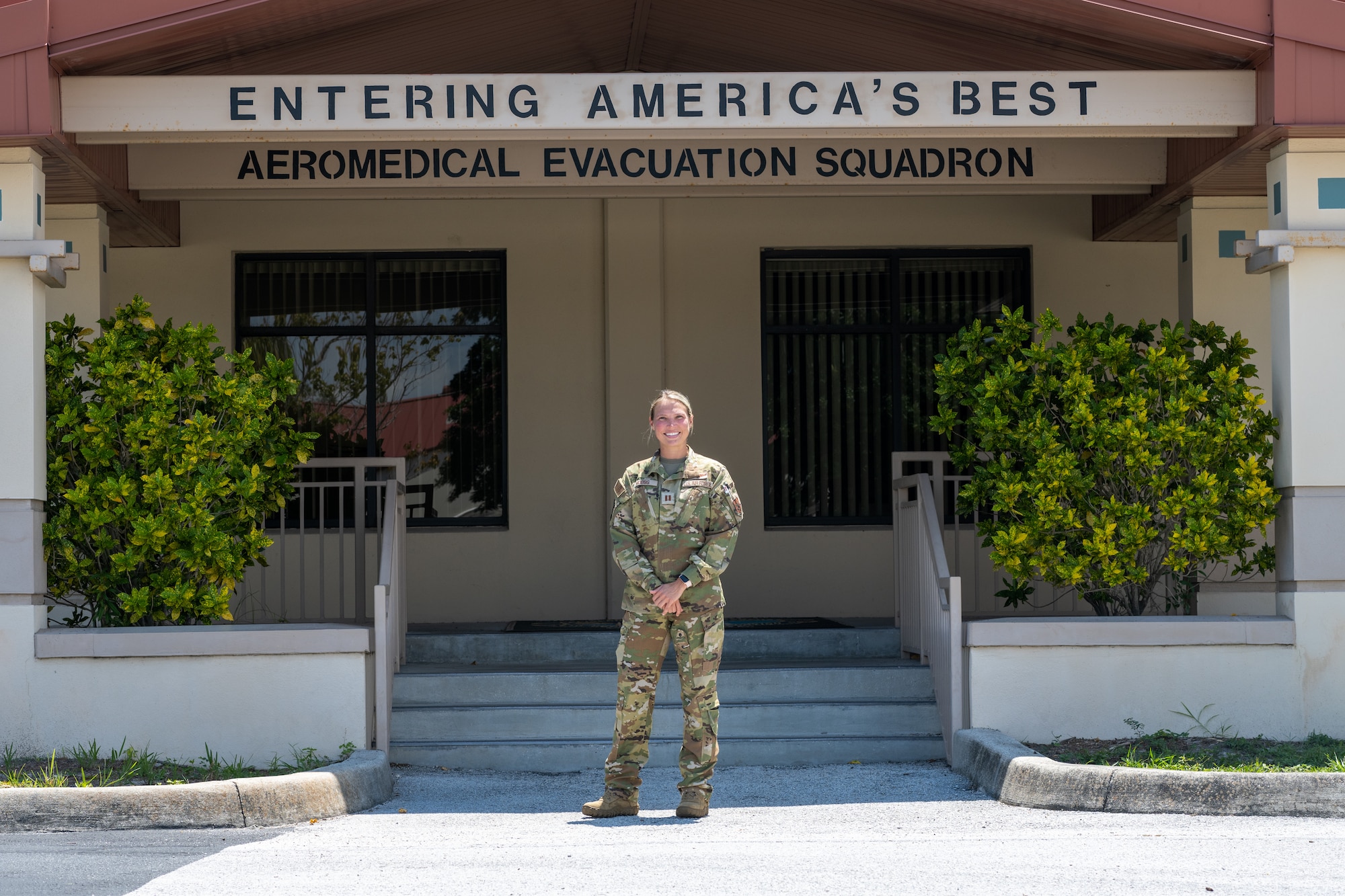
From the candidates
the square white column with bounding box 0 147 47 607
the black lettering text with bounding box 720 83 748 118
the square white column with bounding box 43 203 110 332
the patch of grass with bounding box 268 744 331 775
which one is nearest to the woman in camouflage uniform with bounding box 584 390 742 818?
the patch of grass with bounding box 268 744 331 775

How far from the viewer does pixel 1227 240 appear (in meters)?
8.65

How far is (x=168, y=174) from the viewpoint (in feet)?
28.0

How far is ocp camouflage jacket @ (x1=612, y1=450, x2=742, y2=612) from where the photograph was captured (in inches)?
229

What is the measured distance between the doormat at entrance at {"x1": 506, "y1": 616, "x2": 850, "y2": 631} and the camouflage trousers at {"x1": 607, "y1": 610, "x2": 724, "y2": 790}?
308cm

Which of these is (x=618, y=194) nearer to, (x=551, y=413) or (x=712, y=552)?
(x=551, y=413)

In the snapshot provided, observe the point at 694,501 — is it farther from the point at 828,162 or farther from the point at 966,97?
the point at 828,162

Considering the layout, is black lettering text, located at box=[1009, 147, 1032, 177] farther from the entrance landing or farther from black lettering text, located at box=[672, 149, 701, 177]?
the entrance landing

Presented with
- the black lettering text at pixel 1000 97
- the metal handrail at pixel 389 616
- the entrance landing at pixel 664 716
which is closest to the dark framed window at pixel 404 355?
the metal handrail at pixel 389 616

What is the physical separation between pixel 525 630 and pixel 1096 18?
481 centimetres

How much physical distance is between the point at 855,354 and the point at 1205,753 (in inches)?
182

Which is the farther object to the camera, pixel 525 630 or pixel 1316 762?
pixel 525 630

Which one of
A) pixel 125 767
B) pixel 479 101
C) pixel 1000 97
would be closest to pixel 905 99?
pixel 1000 97

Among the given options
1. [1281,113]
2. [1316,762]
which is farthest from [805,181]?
[1316,762]

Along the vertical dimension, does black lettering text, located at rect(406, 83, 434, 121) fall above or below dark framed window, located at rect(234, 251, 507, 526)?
above
